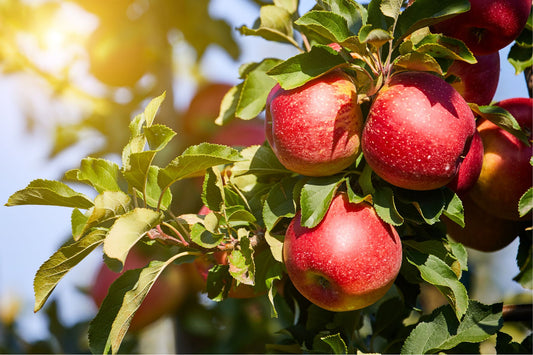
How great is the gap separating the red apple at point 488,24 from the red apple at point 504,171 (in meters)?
0.19

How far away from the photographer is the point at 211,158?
0.98 m

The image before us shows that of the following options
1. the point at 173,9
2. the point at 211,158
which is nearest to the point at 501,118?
the point at 211,158

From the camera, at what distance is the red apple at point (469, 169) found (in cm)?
110

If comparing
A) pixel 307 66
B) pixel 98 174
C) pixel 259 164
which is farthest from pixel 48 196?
pixel 307 66

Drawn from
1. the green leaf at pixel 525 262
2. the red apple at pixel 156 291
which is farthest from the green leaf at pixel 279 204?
the red apple at pixel 156 291

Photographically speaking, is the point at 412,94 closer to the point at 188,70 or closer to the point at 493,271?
the point at 188,70

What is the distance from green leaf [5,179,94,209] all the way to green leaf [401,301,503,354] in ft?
2.23

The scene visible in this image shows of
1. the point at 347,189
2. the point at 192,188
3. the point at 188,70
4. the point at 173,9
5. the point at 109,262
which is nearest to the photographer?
the point at 109,262

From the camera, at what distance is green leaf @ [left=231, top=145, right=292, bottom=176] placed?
46.2 inches

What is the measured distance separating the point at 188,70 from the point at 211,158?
181cm

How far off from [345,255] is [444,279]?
20 cm

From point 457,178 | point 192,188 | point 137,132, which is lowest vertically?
point 192,188

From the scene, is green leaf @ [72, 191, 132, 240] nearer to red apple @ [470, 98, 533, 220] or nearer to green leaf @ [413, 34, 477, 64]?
green leaf @ [413, 34, 477, 64]

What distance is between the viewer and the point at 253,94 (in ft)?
4.07
